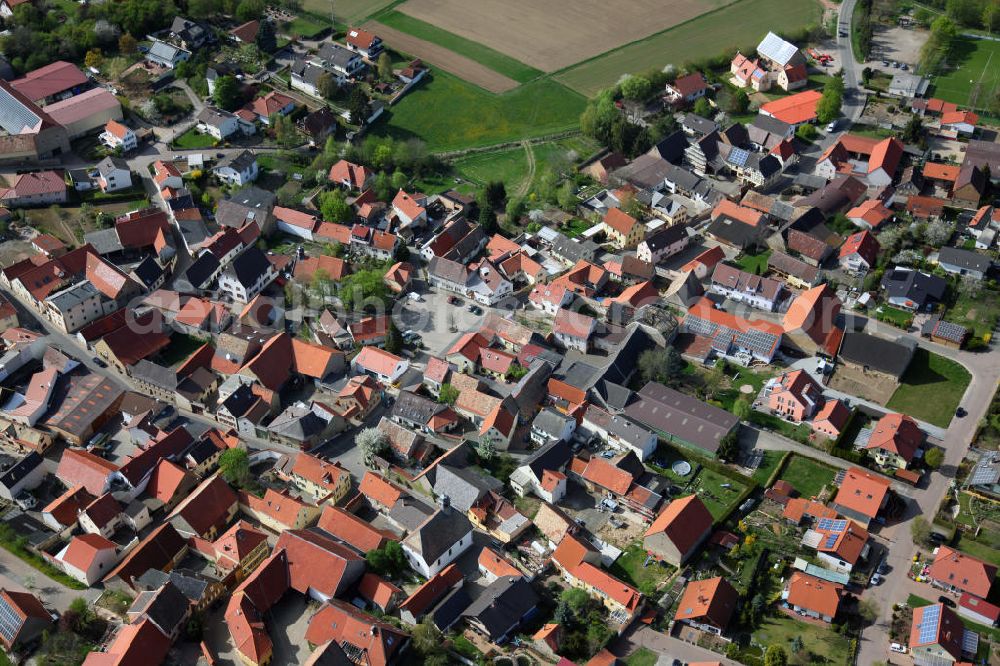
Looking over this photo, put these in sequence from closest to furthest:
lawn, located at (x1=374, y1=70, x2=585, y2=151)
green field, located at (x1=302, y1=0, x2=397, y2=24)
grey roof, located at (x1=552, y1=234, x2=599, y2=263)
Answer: grey roof, located at (x1=552, y1=234, x2=599, y2=263) → lawn, located at (x1=374, y1=70, x2=585, y2=151) → green field, located at (x1=302, y1=0, x2=397, y2=24)

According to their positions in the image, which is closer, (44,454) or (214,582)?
(214,582)

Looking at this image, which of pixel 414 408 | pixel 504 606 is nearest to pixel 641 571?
pixel 504 606

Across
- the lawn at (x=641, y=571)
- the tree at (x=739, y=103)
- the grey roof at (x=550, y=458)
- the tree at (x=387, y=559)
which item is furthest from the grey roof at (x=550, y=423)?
the tree at (x=739, y=103)

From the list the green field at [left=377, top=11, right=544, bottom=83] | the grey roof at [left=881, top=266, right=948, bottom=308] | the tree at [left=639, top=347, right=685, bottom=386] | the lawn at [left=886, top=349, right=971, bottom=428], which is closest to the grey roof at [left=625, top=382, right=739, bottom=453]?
the tree at [left=639, top=347, right=685, bottom=386]

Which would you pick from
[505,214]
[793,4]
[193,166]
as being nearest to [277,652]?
[505,214]

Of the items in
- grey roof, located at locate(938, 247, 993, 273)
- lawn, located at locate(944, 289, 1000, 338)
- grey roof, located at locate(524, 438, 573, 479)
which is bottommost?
grey roof, located at locate(524, 438, 573, 479)

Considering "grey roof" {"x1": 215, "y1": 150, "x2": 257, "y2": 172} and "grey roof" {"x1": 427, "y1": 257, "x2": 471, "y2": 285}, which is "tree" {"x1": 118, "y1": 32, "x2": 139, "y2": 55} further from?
"grey roof" {"x1": 427, "y1": 257, "x2": 471, "y2": 285}

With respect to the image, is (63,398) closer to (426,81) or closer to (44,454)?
(44,454)

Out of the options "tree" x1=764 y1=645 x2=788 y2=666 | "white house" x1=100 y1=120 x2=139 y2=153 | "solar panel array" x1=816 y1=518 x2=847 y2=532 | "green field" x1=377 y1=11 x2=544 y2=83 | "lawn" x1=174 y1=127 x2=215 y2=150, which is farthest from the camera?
"green field" x1=377 y1=11 x2=544 y2=83
